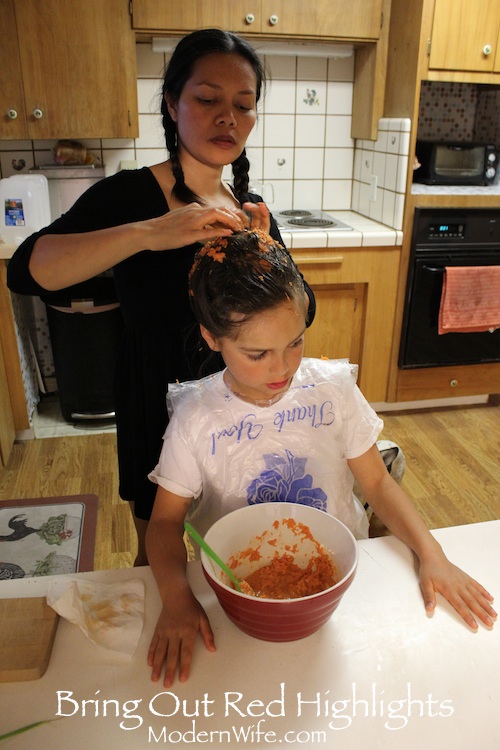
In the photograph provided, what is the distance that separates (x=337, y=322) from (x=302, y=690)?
7.41ft

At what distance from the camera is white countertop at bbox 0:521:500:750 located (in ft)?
2.06

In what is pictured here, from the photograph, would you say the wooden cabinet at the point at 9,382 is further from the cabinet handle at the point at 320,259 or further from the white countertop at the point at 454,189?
the white countertop at the point at 454,189

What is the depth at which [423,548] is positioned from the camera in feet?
2.86

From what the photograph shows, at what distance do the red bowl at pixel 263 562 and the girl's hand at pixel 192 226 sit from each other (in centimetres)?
42

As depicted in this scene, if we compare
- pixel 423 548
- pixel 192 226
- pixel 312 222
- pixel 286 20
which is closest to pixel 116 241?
pixel 192 226

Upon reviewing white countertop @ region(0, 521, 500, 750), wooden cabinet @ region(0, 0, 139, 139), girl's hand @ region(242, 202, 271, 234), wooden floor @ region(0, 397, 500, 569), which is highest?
wooden cabinet @ region(0, 0, 139, 139)

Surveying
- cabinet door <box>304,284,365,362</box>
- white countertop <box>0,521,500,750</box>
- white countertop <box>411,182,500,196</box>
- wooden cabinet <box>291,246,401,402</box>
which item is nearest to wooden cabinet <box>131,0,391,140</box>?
white countertop <box>411,182,500,196</box>

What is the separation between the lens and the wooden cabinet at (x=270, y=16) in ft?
8.01

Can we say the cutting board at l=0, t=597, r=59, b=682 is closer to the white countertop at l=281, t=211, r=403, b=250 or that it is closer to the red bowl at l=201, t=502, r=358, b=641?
the red bowl at l=201, t=502, r=358, b=641

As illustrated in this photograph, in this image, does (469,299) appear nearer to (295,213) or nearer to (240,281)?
(295,213)

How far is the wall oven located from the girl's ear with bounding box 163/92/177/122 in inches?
65.2

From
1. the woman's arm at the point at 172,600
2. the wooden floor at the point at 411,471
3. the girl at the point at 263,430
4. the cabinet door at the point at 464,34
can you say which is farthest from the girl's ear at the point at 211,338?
the cabinet door at the point at 464,34

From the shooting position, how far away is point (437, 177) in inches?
110

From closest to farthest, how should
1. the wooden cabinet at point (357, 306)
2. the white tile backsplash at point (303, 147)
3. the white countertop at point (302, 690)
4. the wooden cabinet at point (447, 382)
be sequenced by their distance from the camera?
1. the white countertop at point (302, 690)
2. the wooden cabinet at point (357, 306)
3. the white tile backsplash at point (303, 147)
4. the wooden cabinet at point (447, 382)
